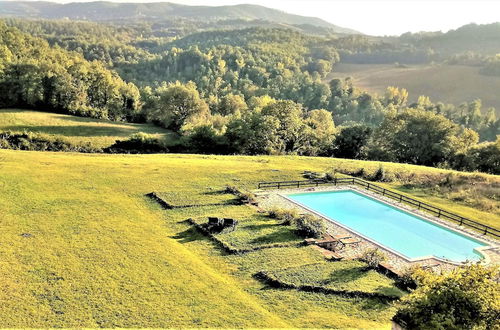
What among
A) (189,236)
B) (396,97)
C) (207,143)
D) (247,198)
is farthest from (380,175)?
(396,97)

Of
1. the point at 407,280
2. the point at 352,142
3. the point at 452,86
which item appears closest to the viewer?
the point at 407,280

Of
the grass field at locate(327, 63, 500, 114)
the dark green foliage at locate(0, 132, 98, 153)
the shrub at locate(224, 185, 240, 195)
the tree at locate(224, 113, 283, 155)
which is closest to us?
the shrub at locate(224, 185, 240, 195)

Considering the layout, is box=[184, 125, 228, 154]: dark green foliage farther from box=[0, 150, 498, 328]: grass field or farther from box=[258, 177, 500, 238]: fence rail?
box=[0, 150, 498, 328]: grass field

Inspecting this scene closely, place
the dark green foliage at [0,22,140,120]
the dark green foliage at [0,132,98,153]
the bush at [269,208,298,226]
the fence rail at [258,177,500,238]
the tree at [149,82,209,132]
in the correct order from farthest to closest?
the tree at [149,82,209,132], the dark green foliage at [0,22,140,120], the dark green foliage at [0,132,98,153], the fence rail at [258,177,500,238], the bush at [269,208,298,226]

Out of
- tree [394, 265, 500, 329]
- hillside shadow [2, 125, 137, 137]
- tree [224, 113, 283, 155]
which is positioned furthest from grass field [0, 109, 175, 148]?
tree [394, 265, 500, 329]

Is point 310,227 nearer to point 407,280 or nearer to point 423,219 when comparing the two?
point 407,280

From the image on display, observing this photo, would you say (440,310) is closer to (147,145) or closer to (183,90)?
(147,145)
